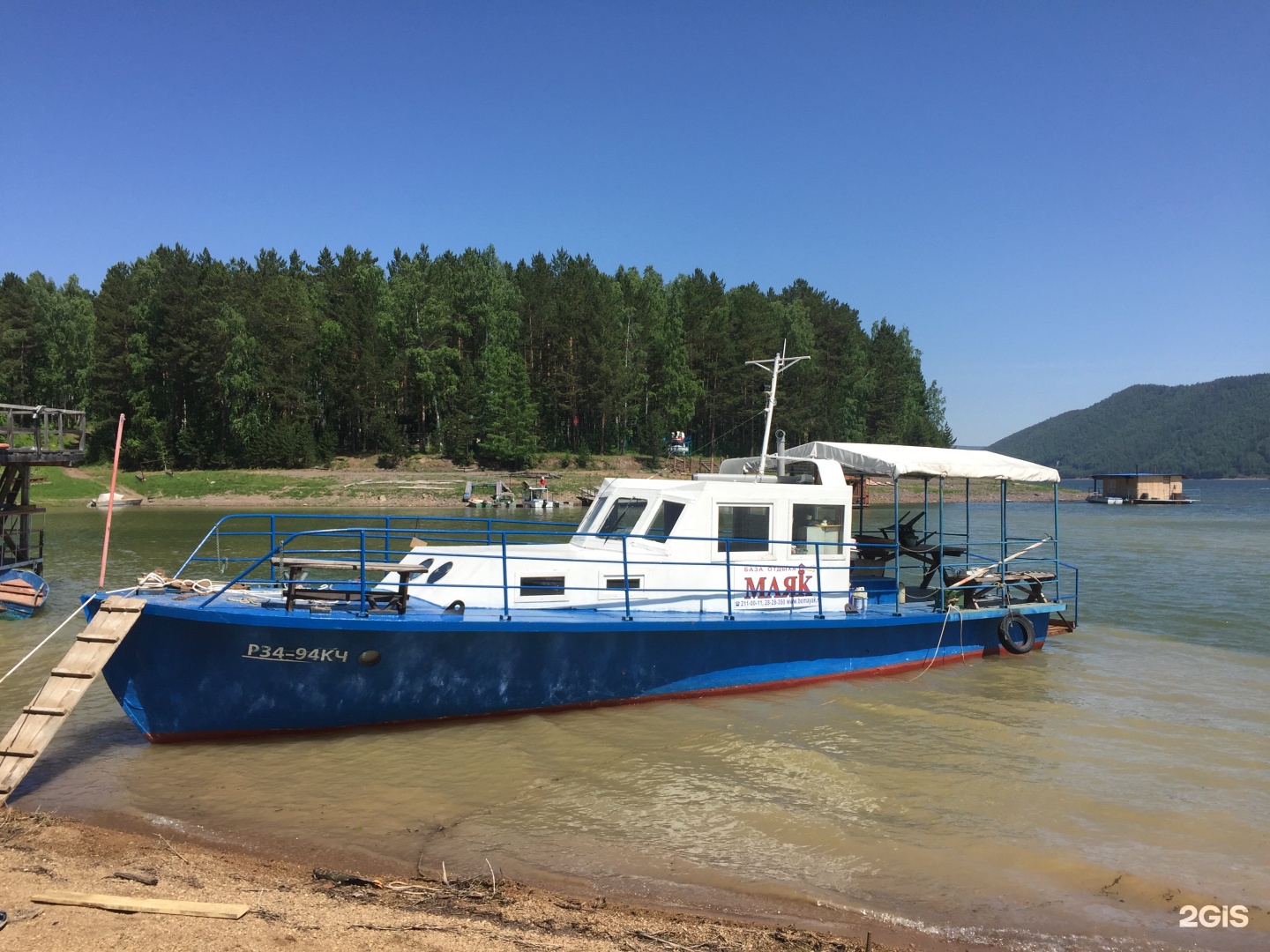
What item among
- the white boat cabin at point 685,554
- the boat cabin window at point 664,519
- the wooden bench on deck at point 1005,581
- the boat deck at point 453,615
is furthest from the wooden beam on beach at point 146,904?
the wooden bench on deck at point 1005,581

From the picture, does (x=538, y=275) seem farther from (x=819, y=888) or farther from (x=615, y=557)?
(x=819, y=888)

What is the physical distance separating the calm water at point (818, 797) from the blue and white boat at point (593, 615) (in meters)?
0.40

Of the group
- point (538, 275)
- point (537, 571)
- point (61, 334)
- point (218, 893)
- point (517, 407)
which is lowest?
point (218, 893)

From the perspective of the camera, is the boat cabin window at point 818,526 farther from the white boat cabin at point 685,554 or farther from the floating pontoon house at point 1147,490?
the floating pontoon house at point 1147,490

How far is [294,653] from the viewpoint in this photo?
8.78 metres

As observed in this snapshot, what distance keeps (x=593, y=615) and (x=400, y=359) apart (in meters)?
57.1

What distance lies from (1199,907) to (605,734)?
5.67m

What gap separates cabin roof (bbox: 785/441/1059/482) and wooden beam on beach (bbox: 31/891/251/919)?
9.65 m

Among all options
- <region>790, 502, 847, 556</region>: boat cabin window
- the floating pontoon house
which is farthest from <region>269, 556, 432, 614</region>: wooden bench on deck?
the floating pontoon house

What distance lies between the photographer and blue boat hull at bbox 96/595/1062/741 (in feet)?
28.3

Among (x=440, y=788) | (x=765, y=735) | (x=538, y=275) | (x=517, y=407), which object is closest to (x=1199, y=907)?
(x=765, y=735)

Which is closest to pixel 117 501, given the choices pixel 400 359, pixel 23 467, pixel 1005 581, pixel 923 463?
pixel 400 359

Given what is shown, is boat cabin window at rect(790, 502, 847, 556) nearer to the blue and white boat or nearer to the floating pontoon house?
the blue and white boat

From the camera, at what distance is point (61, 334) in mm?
64125
